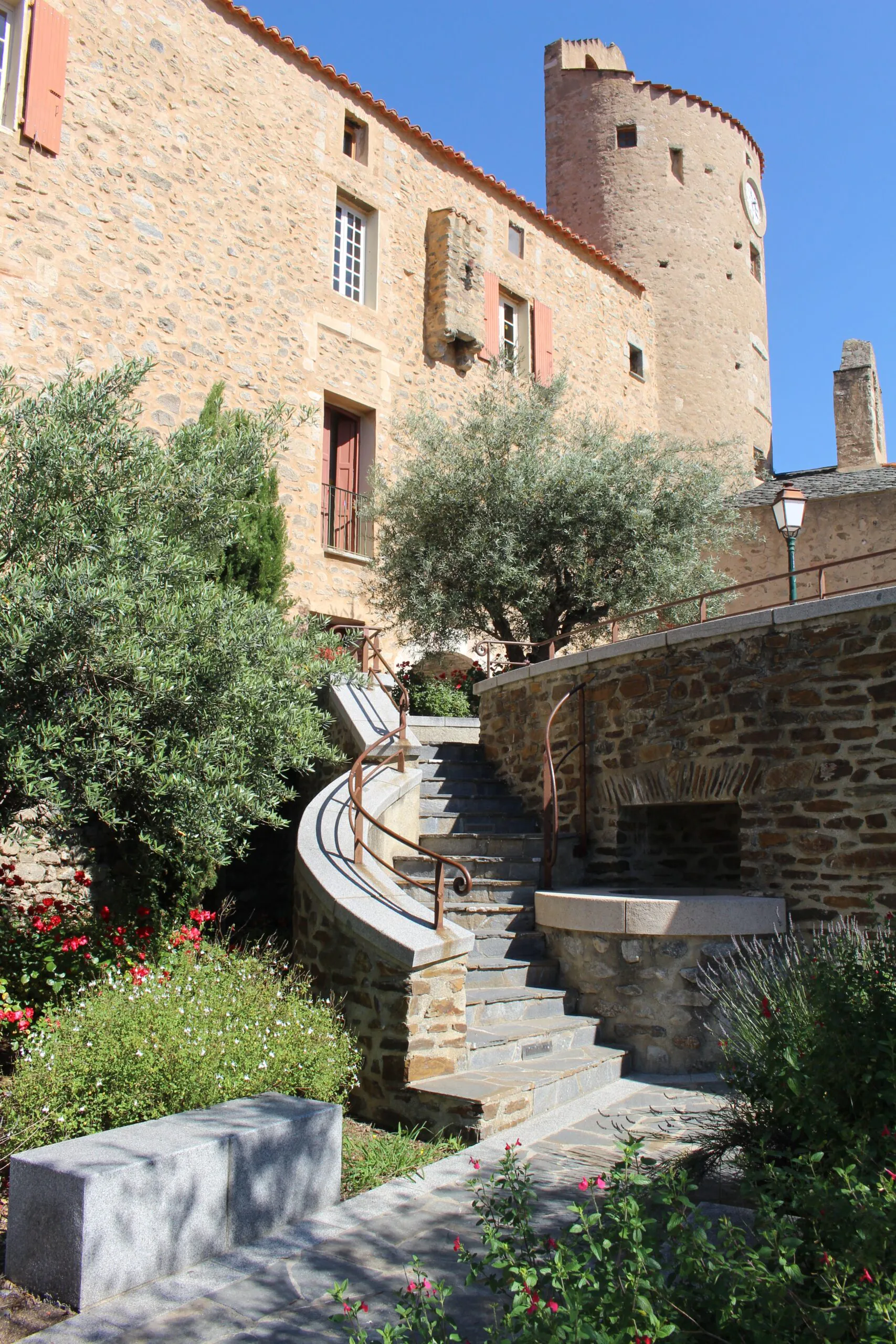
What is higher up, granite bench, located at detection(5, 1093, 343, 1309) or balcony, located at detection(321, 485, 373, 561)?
balcony, located at detection(321, 485, 373, 561)

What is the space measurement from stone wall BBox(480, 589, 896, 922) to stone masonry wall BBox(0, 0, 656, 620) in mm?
6454

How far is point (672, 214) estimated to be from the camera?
2244 cm

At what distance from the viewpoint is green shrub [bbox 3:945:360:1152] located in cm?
428

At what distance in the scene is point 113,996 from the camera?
200 inches

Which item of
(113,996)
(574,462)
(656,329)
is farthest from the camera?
(656,329)

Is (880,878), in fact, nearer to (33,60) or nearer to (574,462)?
(574,462)

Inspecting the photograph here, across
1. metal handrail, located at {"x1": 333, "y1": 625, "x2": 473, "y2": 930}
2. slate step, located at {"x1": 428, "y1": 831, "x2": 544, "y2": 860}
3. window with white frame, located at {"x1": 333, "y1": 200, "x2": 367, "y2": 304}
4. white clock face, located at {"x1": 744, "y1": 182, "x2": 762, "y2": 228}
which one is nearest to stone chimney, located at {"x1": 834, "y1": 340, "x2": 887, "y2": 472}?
white clock face, located at {"x1": 744, "y1": 182, "x2": 762, "y2": 228}

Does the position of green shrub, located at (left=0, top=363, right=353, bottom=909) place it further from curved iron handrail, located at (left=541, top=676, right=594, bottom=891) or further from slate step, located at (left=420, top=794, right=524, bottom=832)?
slate step, located at (left=420, top=794, right=524, bottom=832)

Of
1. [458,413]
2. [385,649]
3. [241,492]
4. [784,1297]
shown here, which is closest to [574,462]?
[458,413]

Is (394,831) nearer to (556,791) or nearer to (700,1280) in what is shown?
(556,791)

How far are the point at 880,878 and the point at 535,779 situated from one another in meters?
3.42

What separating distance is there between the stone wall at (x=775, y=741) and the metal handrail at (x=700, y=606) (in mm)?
232

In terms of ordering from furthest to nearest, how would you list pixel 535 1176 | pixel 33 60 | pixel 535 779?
pixel 33 60
pixel 535 779
pixel 535 1176

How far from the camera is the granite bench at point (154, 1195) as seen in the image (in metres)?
3.31
